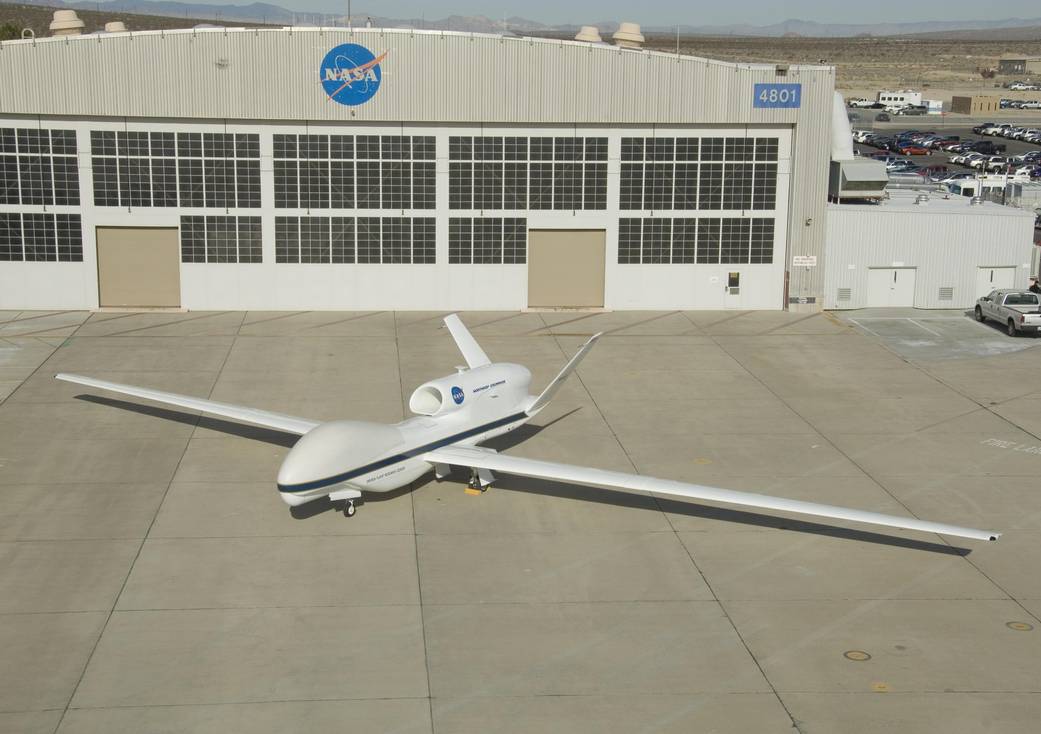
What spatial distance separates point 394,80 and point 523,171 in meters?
5.11

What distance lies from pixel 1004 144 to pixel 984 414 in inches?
3355

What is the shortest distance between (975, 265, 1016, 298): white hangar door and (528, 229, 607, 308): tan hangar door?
42.8 feet

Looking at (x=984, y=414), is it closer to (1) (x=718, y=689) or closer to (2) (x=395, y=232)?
(1) (x=718, y=689)

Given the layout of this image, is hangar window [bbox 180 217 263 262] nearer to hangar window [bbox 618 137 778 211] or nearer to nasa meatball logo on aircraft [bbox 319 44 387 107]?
nasa meatball logo on aircraft [bbox 319 44 387 107]

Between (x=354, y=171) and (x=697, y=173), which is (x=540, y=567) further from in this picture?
(x=697, y=173)

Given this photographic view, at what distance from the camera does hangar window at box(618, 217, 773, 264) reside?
1649 inches

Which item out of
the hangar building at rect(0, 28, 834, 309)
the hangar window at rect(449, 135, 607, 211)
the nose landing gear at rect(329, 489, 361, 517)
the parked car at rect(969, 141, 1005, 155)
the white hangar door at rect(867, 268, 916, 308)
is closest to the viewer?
the nose landing gear at rect(329, 489, 361, 517)

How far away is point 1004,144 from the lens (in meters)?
107

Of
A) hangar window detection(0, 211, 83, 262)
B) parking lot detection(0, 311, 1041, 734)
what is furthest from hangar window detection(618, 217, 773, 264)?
hangar window detection(0, 211, 83, 262)

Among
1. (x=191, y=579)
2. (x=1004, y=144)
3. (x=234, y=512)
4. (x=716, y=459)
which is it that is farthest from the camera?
(x=1004, y=144)

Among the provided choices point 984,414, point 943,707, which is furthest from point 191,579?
point 984,414

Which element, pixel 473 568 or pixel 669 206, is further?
pixel 669 206

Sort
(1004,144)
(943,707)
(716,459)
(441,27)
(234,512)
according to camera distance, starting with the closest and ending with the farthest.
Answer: (943,707)
(234,512)
(716,459)
(441,27)
(1004,144)

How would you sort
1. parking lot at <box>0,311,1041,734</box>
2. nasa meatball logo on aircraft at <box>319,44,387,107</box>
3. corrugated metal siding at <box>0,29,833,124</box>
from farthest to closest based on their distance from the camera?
nasa meatball logo on aircraft at <box>319,44,387,107</box> < corrugated metal siding at <box>0,29,833,124</box> < parking lot at <box>0,311,1041,734</box>
